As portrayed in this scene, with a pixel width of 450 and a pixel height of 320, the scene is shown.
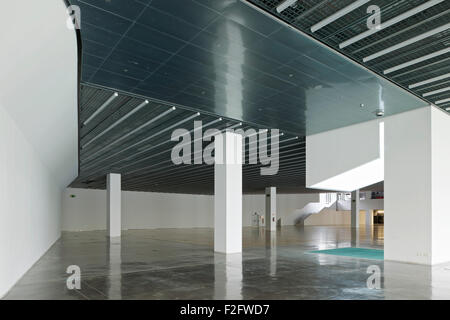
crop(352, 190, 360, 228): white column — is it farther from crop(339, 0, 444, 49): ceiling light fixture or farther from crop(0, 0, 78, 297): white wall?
crop(339, 0, 444, 49): ceiling light fixture

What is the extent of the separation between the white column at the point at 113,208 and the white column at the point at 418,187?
69.3ft

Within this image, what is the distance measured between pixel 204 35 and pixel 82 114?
7783 mm

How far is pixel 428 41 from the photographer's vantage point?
29.9 feet

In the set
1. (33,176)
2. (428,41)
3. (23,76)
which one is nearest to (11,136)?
(23,76)

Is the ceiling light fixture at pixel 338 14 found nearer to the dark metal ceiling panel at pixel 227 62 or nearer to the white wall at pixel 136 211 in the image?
the dark metal ceiling panel at pixel 227 62

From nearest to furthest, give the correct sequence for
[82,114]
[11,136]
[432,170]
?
[11,136] < [432,170] < [82,114]

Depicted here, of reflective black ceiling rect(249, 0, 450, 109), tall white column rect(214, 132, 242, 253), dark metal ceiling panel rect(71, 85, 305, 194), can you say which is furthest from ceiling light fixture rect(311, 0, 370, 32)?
tall white column rect(214, 132, 242, 253)

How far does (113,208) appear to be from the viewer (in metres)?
29.7

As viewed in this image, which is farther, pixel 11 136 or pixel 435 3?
pixel 11 136

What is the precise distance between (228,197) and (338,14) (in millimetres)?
10570

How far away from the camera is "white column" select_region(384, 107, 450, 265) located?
13.5 metres

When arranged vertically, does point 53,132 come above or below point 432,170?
above

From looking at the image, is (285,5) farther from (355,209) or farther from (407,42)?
(355,209)

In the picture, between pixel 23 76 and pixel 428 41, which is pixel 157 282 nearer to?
pixel 23 76
